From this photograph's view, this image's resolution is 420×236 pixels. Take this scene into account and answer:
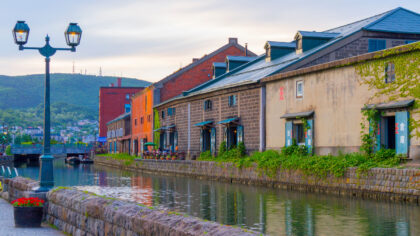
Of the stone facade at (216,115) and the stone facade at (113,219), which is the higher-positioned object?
the stone facade at (216,115)

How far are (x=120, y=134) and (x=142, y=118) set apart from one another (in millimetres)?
21585

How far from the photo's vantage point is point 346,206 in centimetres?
1936

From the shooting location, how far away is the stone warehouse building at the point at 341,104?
2367 centimetres

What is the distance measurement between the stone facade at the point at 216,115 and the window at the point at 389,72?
11.9 metres

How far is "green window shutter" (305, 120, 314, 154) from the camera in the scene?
3003cm

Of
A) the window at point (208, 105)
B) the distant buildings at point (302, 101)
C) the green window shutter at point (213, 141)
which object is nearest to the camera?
the distant buildings at point (302, 101)

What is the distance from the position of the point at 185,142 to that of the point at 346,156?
82.6 ft

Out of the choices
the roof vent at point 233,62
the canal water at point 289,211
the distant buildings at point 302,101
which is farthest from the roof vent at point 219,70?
the canal water at point 289,211

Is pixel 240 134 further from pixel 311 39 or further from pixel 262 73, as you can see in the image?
pixel 311 39

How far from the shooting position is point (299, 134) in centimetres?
3203

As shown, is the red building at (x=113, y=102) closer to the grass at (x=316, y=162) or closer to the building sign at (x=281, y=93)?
the building sign at (x=281, y=93)

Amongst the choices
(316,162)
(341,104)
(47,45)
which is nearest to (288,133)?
(341,104)

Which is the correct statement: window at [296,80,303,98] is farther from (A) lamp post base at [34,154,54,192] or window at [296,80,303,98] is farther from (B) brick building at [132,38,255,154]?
(B) brick building at [132,38,255,154]

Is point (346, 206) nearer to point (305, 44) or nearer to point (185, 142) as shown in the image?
point (305, 44)
